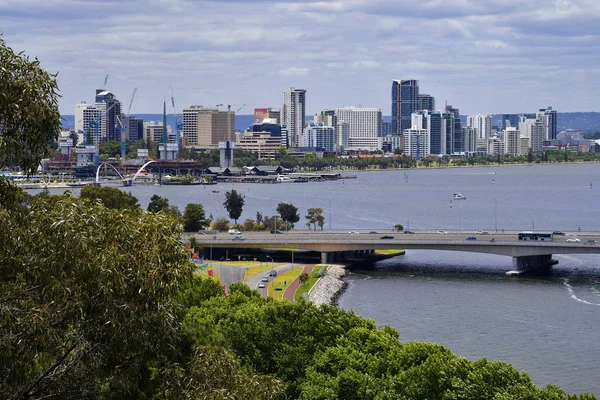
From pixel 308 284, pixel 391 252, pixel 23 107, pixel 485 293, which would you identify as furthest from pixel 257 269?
pixel 23 107

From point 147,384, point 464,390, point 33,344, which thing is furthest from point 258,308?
point 33,344

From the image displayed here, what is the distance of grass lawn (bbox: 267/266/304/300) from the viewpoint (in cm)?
4308

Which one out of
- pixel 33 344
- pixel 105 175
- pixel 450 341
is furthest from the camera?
pixel 105 175

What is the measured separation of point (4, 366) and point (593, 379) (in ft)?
73.0

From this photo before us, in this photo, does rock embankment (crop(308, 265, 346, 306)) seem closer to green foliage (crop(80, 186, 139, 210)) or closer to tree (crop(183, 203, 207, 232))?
tree (crop(183, 203, 207, 232))

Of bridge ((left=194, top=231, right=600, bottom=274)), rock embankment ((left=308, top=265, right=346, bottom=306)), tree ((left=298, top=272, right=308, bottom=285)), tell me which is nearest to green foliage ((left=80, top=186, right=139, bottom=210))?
bridge ((left=194, top=231, right=600, bottom=274))

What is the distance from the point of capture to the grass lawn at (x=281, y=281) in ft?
141

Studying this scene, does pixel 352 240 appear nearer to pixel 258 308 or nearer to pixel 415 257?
pixel 415 257

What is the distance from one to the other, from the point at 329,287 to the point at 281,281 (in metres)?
2.84

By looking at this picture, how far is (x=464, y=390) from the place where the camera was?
57.0ft

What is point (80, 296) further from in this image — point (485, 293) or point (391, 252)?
point (391, 252)

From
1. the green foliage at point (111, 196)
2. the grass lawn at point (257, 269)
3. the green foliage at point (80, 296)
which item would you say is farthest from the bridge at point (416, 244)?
the green foliage at point (80, 296)

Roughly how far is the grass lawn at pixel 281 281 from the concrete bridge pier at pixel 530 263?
10525 mm

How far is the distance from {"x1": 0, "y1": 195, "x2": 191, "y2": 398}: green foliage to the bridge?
43459 millimetres
